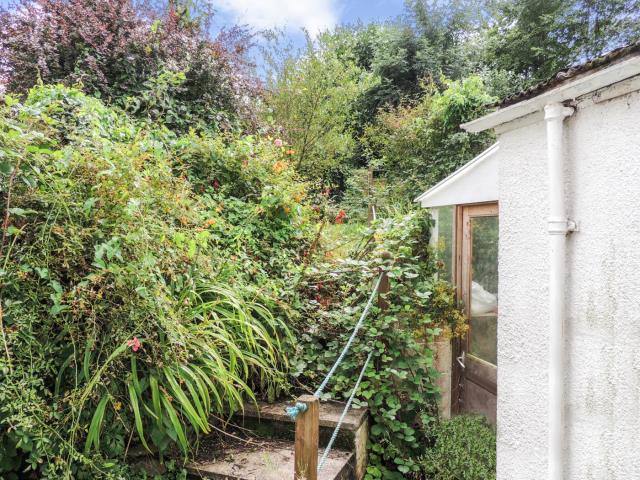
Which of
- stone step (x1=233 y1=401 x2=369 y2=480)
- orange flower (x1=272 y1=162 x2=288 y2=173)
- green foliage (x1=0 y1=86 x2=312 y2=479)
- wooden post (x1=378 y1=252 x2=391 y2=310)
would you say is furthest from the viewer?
orange flower (x1=272 y1=162 x2=288 y2=173)

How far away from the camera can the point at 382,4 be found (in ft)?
58.0

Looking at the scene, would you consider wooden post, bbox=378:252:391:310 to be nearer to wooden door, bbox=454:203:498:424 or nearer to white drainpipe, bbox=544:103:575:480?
wooden door, bbox=454:203:498:424

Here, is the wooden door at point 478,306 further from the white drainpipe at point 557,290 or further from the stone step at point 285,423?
the white drainpipe at point 557,290

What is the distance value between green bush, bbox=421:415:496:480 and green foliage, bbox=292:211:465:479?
14cm

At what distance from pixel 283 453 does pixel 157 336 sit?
1.32 meters

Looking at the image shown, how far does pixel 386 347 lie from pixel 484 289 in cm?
117

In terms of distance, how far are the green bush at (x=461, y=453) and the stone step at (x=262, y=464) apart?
2.63 feet

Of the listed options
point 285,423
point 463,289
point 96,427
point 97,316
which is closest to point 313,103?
point 463,289

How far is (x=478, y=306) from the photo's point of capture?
425 centimetres

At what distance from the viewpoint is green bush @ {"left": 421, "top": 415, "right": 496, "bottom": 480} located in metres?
3.43

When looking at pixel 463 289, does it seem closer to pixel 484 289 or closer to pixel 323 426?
pixel 484 289

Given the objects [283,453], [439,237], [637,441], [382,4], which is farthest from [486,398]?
[382,4]

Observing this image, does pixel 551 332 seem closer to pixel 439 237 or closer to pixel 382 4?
pixel 439 237

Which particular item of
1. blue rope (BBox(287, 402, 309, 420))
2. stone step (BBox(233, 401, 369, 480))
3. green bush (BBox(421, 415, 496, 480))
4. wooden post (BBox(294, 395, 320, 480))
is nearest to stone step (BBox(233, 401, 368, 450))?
stone step (BBox(233, 401, 369, 480))
